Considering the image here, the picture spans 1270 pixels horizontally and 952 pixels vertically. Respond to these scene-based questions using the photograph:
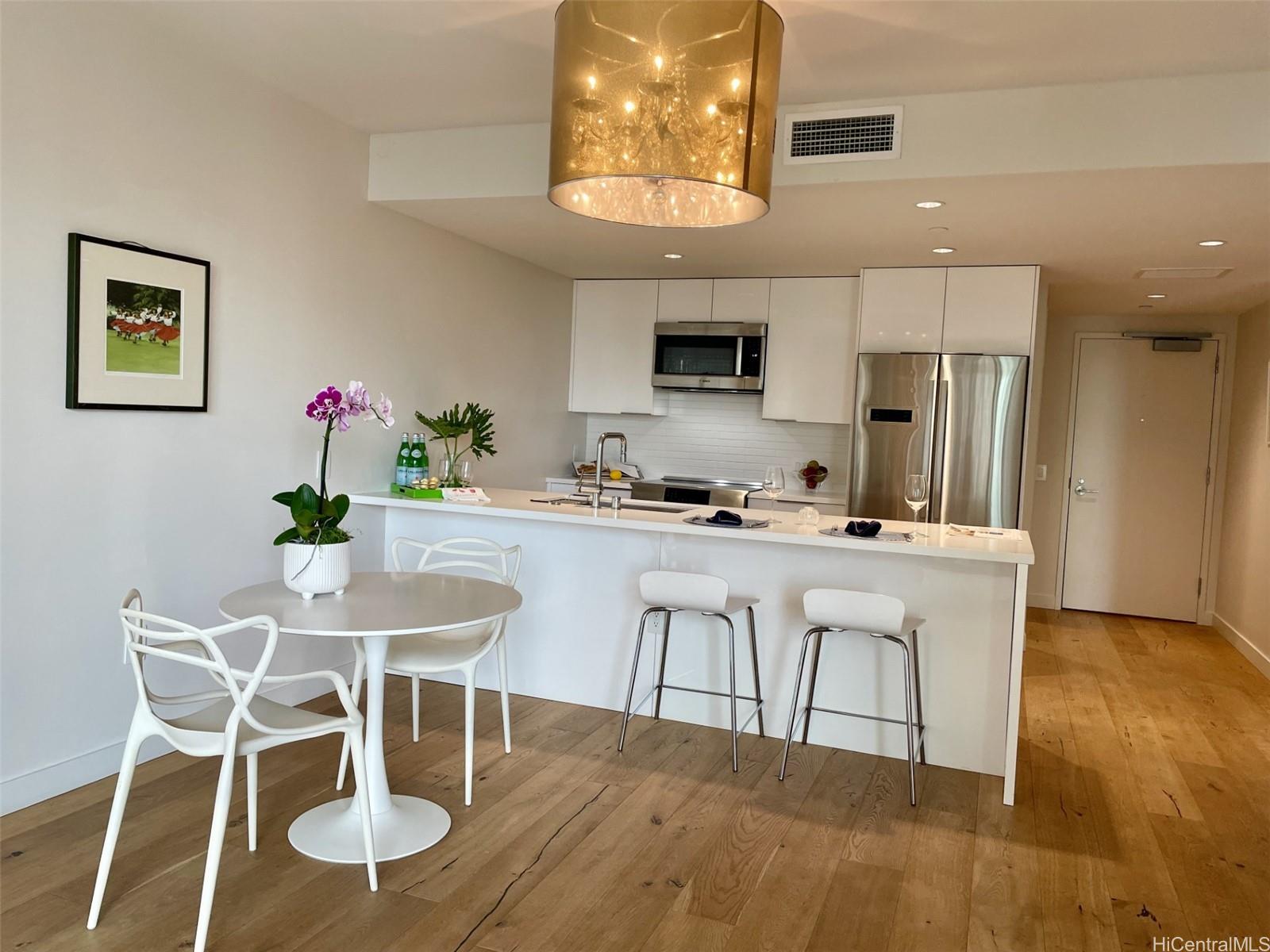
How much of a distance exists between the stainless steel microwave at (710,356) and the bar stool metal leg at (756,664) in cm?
236

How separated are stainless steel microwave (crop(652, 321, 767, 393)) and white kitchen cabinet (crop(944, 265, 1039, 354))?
1.18m

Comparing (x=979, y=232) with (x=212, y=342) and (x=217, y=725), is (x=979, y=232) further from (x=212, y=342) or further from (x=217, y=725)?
(x=217, y=725)

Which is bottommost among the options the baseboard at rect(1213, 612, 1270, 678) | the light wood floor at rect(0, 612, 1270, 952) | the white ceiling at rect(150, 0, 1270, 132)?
the light wood floor at rect(0, 612, 1270, 952)

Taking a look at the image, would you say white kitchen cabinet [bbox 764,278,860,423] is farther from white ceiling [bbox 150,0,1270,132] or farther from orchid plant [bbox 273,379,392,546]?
orchid plant [bbox 273,379,392,546]

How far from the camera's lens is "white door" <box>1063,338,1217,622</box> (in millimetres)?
6617

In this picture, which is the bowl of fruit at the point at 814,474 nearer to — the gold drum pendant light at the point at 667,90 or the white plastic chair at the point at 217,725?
the gold drum pendant light at the point at 667,90

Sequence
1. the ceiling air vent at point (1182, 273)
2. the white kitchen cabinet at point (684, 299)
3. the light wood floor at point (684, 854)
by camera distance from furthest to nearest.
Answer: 1. the white kitchen cabinet at point (684, 299)
2. the ceiling air vent at point (1182, 273)
3. the light wood floor at point (684, 854)

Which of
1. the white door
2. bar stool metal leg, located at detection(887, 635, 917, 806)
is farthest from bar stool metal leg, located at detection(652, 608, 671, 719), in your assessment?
the white door

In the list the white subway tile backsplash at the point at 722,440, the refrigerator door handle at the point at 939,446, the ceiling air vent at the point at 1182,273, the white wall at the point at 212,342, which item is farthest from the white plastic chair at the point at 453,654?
the ceiling air vent at the point at 1182,273

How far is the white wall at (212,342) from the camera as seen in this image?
284cm

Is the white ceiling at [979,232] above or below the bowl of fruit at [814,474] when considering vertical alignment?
above

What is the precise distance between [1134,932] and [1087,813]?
2.61 feet

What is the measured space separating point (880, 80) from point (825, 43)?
38cm

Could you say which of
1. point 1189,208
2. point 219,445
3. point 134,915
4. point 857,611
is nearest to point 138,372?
point 219,445
